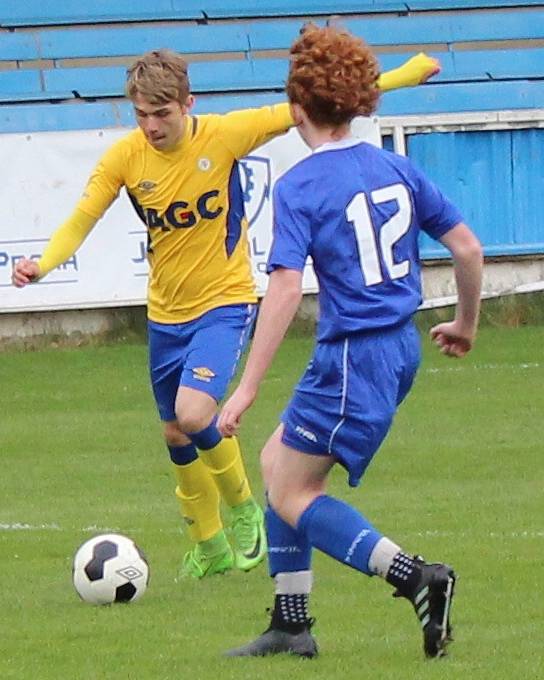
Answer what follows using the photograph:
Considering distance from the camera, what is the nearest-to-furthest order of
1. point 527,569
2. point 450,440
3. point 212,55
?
point 527,569 < point 450,440 < point 212,55

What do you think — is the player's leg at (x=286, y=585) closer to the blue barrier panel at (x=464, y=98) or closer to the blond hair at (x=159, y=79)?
the blond hair at (x=159, y=79)

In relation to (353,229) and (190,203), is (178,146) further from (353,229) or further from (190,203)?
(353,229)

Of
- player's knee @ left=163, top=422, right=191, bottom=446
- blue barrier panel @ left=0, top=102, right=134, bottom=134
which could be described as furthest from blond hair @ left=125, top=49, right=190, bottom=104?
blue barrier panel @ left=0, top=102, right=134, bottom=134

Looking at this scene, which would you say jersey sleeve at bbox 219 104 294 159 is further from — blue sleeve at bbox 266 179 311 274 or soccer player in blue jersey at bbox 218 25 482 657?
blue sleeve at bbox 266 179 311 274

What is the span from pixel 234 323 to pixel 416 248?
5.78 feet

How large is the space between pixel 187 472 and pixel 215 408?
46 centimetres

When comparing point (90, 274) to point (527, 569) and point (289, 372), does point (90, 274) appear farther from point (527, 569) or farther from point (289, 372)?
point (527, 569)

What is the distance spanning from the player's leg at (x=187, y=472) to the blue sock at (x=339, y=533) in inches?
71.0

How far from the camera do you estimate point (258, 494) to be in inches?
328

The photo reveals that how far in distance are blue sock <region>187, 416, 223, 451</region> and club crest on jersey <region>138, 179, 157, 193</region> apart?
91 centimetres

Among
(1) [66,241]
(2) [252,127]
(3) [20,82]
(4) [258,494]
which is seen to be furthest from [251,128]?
(3) [20,82]

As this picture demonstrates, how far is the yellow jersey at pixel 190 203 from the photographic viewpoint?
6.55 m

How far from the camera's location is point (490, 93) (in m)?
15.5

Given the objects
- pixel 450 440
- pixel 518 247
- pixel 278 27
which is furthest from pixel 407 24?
pixel 450 440
